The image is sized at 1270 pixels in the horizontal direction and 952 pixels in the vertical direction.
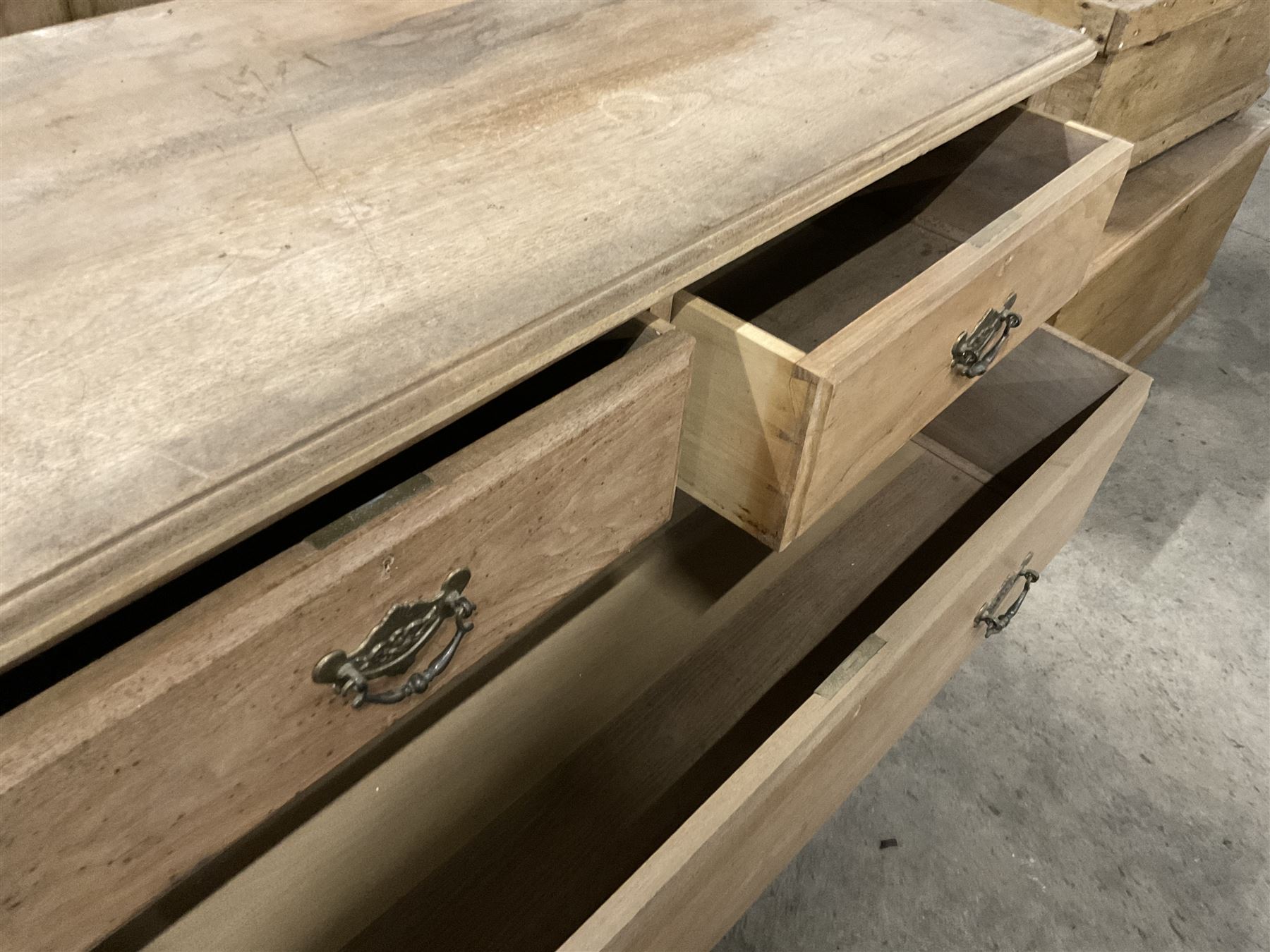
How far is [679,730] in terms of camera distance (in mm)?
854

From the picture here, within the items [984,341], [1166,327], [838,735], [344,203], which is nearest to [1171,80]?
[1166,327]

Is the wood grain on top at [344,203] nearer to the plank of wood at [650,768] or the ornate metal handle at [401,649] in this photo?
the ornate metal handle at [401,649]

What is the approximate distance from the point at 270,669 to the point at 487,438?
5.9 inches

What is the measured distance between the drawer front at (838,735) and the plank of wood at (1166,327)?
66 centimetres

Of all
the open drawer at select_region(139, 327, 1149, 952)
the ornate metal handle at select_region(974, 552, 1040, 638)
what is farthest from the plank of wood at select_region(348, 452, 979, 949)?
the ornate metal handle at select_region(974, 552, 1040, 638)

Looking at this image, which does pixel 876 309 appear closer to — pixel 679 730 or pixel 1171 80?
pixel 679 730

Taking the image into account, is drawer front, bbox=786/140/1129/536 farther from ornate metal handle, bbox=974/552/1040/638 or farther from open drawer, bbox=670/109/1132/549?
ornate metal handle, bbox=974/552/1040/638

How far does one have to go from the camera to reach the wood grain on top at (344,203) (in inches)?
15.5

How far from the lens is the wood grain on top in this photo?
395 mm

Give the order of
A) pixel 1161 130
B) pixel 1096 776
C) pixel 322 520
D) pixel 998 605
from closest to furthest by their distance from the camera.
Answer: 1. pixel 322 520
2. pixel 998 605
3. pixel 1096 776
4. pixel 1161 130

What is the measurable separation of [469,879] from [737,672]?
11.7 inches

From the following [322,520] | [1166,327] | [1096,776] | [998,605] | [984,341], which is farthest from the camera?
[1166,327]

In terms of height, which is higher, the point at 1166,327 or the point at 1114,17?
the point at 1114,17

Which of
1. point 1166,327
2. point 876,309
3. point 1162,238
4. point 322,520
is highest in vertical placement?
point 876,309
